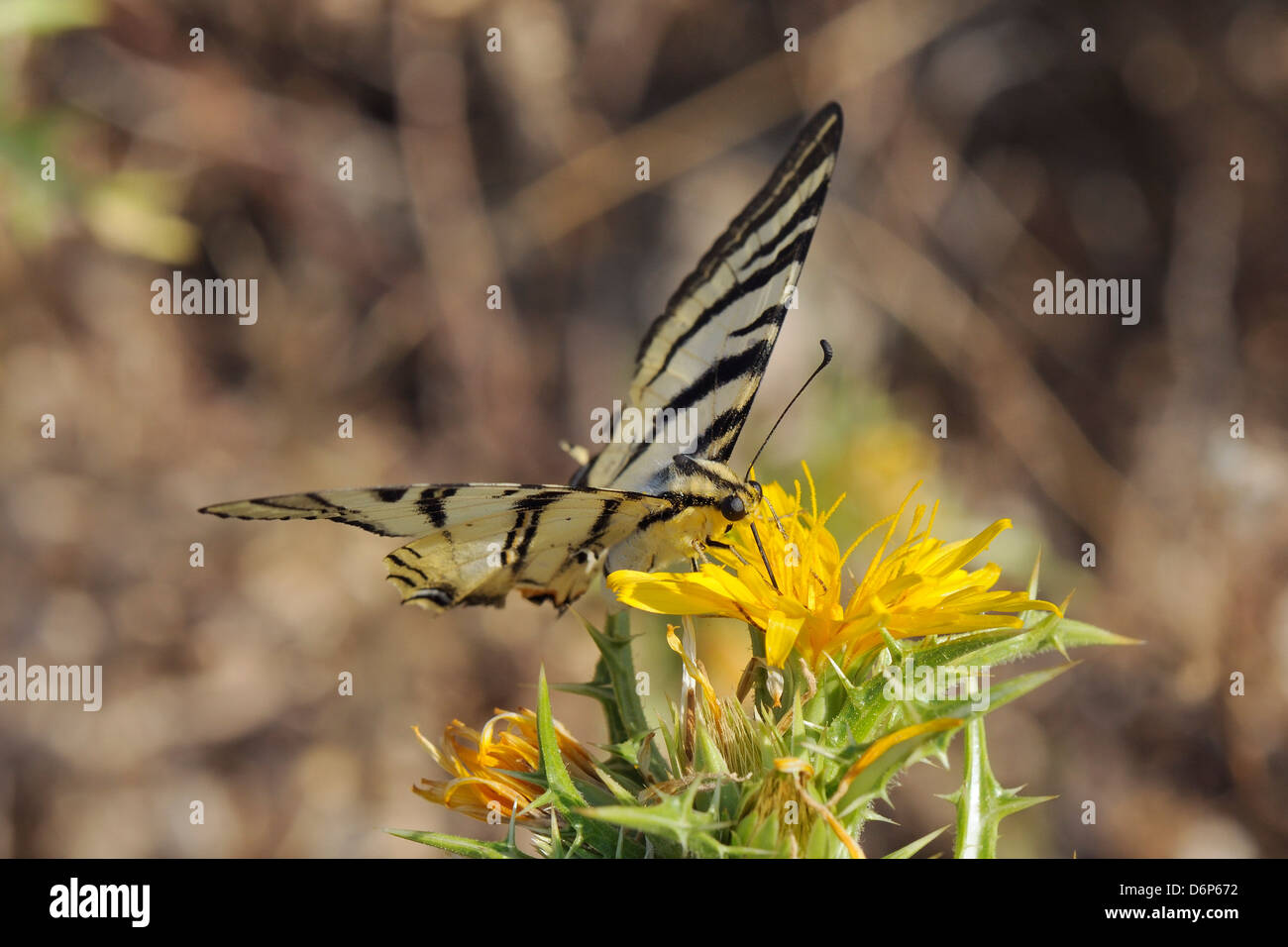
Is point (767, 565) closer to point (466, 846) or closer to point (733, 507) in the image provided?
point (733, 507)

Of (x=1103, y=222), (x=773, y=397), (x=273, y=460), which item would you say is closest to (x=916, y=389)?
(x=773, y=397)

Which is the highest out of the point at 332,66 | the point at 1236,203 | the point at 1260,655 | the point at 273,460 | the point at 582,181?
the point at 332,66

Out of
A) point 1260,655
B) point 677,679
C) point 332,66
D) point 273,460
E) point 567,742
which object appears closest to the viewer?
point 567,742

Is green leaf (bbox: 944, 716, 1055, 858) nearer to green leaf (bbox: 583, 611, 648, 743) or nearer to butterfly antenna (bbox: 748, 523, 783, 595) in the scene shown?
butterfly antenna (bbox: 748, 523, 783, 595)

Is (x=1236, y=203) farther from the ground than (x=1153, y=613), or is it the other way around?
(x=1236, y=203)

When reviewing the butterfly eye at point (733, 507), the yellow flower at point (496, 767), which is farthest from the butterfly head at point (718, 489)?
the yellow flower at point (496, 767)

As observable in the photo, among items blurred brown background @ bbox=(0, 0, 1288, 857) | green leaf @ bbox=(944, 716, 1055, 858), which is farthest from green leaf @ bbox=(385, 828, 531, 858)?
blurred brown background @ bbox=(0, 0, 1288, 857)

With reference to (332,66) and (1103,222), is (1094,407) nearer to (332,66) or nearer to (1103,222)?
(1103,222)

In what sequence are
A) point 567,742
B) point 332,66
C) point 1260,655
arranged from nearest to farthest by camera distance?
1. point 567,742
2. point 1260,655
3. point 332,66
